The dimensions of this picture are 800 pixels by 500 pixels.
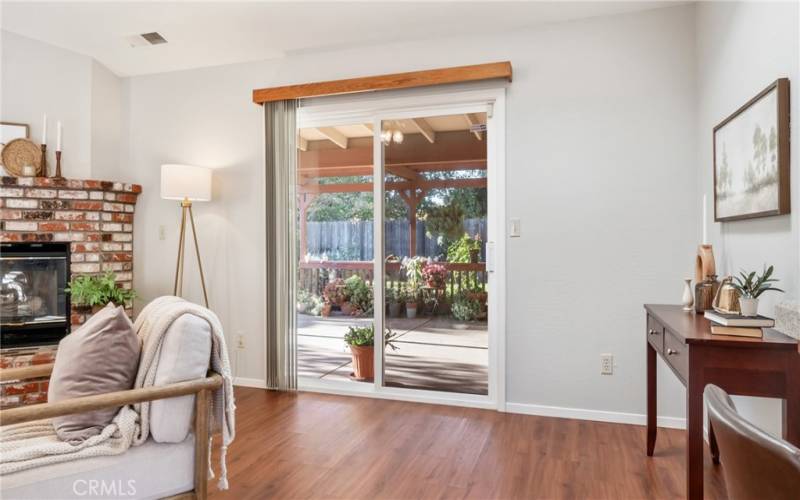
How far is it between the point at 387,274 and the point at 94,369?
229 centimetres

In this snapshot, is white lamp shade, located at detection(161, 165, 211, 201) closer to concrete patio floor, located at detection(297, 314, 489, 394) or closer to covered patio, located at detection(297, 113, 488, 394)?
covered patio, located at detection(297, 113, 488, 394)

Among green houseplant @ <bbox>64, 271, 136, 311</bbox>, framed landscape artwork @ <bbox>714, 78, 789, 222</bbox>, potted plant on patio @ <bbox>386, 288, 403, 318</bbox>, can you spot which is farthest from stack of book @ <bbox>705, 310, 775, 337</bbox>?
green houseplant @ <bbox>64, 271, 136, 311</bbox>

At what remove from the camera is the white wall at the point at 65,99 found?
389cm

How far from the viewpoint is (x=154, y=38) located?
368 centimetres

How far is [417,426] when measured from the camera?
3.09 m

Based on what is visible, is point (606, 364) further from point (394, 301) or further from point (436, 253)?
point (394, 301)

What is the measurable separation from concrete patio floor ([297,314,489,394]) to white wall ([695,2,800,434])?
162 centimetres

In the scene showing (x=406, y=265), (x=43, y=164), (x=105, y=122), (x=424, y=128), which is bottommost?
(x=406, y=265)

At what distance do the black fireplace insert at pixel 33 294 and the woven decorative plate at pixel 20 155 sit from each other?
0.62 m

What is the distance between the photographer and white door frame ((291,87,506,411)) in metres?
3.41

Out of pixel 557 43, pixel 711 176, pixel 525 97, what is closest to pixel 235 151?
pixel 525 97

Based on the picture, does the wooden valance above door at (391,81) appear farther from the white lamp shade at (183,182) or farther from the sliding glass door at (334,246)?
the white lamp shade at (183,182)

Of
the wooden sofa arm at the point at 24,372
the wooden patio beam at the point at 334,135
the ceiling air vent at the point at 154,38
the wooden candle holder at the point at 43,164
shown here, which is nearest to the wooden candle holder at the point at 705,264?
the wooden patio beam at the point at 334,135

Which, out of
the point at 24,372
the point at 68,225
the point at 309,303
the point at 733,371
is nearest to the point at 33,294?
the point at 68,225
